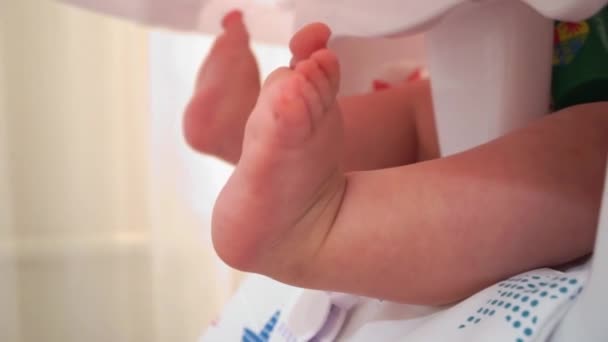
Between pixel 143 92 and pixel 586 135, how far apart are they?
51 centimetres

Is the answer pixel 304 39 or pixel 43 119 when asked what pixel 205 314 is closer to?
pixel 43 119

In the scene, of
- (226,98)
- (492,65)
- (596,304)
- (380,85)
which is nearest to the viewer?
(596,304)

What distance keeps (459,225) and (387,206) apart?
0.04 metres

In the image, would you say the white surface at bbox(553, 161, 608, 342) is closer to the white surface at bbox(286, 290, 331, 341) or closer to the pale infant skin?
the pale infant skin

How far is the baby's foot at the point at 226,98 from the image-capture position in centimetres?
50

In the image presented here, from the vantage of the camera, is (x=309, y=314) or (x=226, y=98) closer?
(x=309, y=314)

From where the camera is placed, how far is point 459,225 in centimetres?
30

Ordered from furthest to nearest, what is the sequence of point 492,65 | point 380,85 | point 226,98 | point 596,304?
point 380,85 → point 226,98 → point 492,65 → point 596,304

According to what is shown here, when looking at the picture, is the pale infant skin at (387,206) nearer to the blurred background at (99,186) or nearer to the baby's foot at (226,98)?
the baby's foot at (226,98)

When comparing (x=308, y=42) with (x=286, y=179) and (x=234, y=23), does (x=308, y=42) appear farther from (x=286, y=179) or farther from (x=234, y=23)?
(x=234, y=23)

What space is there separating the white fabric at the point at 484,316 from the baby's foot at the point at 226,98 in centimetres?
15

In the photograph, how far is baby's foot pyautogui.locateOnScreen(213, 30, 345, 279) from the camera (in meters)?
0.29

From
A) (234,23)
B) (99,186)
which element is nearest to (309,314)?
(234,23)

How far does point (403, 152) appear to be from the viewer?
0.54 metres
